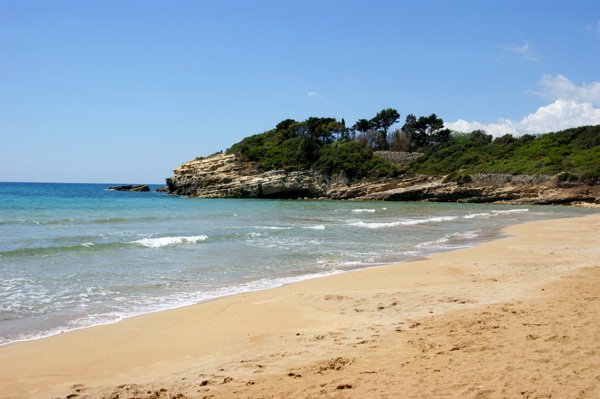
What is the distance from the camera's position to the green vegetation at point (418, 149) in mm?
66812

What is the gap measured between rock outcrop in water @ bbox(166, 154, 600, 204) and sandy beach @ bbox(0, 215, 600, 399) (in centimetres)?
5463

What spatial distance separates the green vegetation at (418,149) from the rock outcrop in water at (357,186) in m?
1.51

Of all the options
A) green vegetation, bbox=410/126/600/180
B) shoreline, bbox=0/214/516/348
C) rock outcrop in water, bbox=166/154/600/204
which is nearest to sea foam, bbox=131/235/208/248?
shoreline, bbox=0/214/516/348

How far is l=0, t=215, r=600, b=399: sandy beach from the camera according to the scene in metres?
5.09

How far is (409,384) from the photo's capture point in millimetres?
4996

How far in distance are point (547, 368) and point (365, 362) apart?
78.1 inches

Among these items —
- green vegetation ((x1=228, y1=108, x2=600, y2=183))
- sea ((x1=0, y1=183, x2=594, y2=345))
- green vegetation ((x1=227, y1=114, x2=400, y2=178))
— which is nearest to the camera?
sea ((x1=0, y1=183, x2=594, y2=345))

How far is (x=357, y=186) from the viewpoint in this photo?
71.9 metres

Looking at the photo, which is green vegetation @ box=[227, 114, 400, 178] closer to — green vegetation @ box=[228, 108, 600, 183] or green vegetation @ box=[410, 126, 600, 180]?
green vegetation @ box=[228, 108, 600, 183]

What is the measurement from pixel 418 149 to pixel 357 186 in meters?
25.0

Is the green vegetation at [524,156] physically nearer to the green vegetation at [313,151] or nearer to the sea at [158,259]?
the green vegetation at [313,151]

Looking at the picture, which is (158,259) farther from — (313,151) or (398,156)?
(398,156)

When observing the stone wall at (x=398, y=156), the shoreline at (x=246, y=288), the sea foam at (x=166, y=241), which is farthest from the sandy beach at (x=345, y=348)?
the stone wall at (x=398, y=156)

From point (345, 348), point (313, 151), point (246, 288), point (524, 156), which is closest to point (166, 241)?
point (246, 288)
